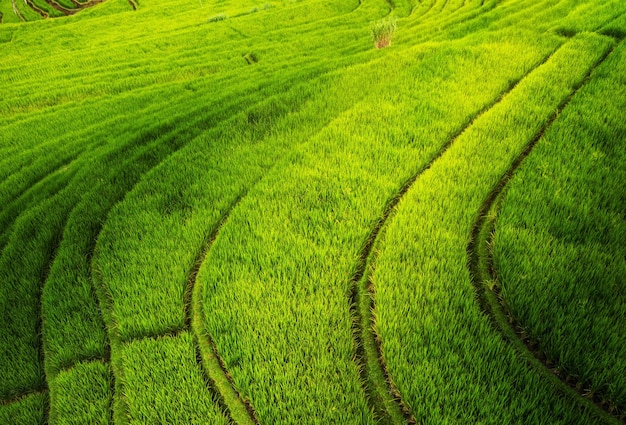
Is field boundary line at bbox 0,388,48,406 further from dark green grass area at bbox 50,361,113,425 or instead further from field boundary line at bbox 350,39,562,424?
field boundary line at bbox 350,39,562,424

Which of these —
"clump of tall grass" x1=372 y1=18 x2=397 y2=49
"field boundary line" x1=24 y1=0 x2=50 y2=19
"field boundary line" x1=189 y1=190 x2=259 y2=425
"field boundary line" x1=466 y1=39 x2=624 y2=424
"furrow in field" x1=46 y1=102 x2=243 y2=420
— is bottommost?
"field boundary line" x1=466 y1=39 x2=624 y2=424

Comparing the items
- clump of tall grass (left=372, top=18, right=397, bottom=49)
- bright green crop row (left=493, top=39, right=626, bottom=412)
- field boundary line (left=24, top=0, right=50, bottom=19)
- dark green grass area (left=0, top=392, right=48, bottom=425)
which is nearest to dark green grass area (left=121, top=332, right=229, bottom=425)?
dark green grass area (left=0, top=392, right=48, bottom=425)

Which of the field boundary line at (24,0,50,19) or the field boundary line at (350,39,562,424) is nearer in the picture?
the field boundary line at (350,39,562,424)

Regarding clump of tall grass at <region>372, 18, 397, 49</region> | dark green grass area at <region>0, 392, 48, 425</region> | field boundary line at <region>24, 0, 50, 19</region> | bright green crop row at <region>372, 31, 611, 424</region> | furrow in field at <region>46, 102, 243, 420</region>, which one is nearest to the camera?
bright green crop row at <region>372, 31, 611, 424</region>

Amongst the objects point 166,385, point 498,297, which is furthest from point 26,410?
point 498,297

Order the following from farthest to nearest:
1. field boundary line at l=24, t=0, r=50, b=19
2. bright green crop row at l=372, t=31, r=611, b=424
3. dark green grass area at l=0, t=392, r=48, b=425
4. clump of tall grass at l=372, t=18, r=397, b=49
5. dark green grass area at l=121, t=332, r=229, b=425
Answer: field boundary line at l=24, t=0, r=50, b=19 < clump of tall grass at l=372, t=18, r=397, b=49 < dark green grass area at l=0, t=392, r=48, b=425 < dark green grass area at l=121, t=332, r=229, b=425 < bright green crop row at l=372, t=31, r=611, b=424

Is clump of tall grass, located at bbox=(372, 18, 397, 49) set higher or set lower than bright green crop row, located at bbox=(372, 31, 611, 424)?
higher
